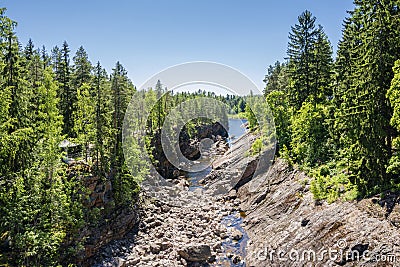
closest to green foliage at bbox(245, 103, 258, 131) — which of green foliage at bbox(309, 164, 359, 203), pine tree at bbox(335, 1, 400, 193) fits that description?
green foliage at bbox(309, 164, 359, 203)

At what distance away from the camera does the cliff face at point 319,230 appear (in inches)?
565

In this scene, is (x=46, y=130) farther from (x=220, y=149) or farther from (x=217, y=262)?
(x=220, y=149)

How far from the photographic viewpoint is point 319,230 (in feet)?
59.3

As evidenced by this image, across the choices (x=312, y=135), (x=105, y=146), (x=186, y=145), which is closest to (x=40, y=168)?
(x=105, y=146)

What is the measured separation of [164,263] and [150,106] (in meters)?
32.2

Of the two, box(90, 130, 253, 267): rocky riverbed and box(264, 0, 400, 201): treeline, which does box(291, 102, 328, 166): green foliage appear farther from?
box(90, 130, 253, 267): rocky riverbed

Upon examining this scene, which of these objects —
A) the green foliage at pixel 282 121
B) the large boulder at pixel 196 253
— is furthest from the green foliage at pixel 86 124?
the green foliage at pixel 282 121

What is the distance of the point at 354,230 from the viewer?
625 inches

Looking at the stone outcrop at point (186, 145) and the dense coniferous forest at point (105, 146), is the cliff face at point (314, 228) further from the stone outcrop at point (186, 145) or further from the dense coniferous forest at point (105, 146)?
the stone outcrop at point (186, 145)

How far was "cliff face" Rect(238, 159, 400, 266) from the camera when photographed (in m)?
14.3

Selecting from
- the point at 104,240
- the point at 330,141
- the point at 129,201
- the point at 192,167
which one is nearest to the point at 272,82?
the point at 192,167

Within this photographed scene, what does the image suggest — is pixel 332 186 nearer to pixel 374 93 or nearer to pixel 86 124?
pixel 374 93

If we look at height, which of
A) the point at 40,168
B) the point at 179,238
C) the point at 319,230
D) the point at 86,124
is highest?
the point at 86,124

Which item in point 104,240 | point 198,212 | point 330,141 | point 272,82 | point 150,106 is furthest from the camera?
point 272,82
